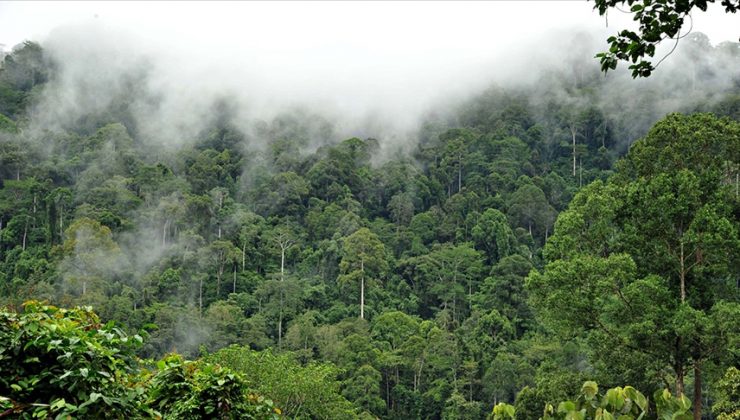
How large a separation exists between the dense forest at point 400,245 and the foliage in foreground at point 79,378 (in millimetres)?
17

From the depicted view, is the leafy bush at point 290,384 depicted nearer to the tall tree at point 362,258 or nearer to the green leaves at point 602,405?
the tall tree at point 362,258

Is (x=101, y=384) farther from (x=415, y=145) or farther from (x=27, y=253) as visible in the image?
(x=415, y=145)

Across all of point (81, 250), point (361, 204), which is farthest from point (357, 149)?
point (81, 250)

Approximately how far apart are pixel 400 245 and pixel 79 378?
36960 millimetres

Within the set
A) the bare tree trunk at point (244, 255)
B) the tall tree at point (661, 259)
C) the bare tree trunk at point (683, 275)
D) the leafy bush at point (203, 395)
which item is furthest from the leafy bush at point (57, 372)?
the bare tree trunk at point (244, 255)

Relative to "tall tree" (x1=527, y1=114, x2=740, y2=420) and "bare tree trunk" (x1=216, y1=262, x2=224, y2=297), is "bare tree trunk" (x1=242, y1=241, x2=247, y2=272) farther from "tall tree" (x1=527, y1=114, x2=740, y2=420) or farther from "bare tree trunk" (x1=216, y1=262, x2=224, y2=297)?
"tall tree" (x1=527, y1=114, x2=740, y2=420)

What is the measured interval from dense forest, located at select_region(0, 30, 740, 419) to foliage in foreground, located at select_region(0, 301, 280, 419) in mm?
17

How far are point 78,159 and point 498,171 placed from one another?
2428 cm

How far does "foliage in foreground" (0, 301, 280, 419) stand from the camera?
2.67 meters

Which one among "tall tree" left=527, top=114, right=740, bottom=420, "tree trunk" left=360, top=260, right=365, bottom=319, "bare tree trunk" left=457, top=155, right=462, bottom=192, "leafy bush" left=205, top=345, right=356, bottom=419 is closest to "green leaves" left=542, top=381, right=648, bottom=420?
"tall tree" left=527, top=114, right=740, bottom=420

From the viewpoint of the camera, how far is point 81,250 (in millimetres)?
32156

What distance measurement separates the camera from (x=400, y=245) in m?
39.6

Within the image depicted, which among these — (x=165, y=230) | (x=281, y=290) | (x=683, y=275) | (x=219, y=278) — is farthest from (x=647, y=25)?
(x=165, y=230)

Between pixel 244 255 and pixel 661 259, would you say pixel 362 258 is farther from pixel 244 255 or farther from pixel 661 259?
pixel 661 259
